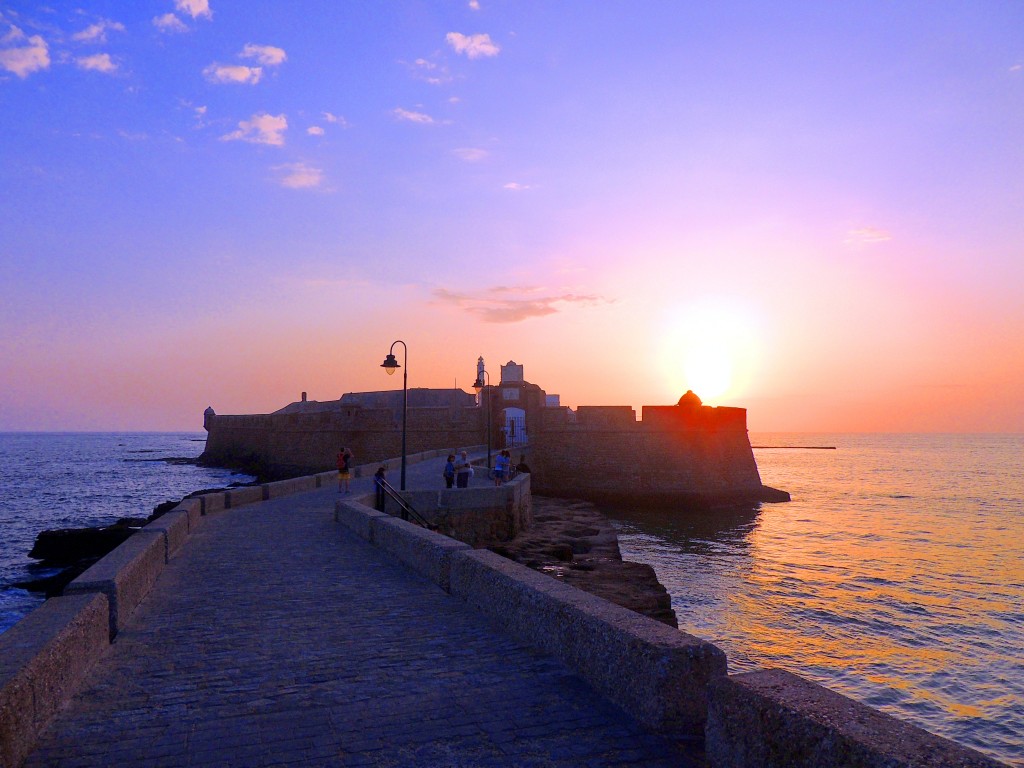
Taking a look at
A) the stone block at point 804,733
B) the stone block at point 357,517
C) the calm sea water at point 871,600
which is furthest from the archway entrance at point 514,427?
the stone block at point 804,733

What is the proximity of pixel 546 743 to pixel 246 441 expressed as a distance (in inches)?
2516

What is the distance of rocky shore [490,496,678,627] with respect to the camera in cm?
1454

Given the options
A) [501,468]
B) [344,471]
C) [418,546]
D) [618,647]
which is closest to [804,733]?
[618,647]

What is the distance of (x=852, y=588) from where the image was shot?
21.3 m

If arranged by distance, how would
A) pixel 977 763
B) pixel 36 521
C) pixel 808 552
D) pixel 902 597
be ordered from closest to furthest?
pixel 977 763 < pixel 902 597 < pixel 808 552 < pixel 36 521

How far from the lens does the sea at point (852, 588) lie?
1288 centimetres

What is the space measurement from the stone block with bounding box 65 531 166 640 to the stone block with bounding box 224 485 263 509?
8239 mm

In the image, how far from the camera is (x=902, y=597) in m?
20.4

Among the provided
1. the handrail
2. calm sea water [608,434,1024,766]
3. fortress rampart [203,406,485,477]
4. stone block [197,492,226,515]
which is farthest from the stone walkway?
fortress rampart [203,406,485,477]

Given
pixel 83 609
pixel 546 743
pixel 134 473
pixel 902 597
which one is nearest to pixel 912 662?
pixel 902 597

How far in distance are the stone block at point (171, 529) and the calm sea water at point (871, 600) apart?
961 cm

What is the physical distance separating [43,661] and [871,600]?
809 inches

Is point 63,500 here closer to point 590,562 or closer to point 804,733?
point 590,562

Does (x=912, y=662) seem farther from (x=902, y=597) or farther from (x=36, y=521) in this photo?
(x=36, y=521)
